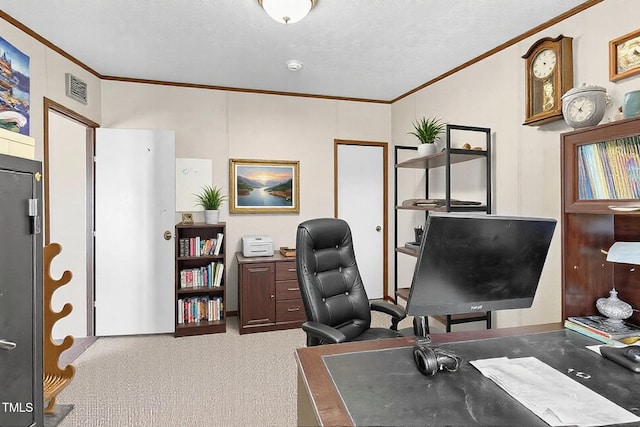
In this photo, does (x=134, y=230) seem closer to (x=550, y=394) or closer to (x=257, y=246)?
(x=257, y=246)

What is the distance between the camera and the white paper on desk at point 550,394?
0.96 meters

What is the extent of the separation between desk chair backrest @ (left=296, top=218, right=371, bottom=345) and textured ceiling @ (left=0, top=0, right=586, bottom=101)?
1536mm

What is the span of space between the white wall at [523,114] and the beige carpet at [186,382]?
6.82 ft

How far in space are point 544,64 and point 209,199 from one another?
329cm

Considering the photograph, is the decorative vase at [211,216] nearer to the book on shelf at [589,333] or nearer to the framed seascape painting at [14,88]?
the framed seascape painting at [14,88]

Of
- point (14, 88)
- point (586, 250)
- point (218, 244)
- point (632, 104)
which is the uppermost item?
point (14, 88)

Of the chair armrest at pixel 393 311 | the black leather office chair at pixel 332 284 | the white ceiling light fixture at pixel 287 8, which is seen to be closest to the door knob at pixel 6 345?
the black leather office chair at pixel 332 284

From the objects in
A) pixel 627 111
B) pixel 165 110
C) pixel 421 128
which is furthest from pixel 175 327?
pixel 627 111

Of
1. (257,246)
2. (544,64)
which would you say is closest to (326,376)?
(544,64)

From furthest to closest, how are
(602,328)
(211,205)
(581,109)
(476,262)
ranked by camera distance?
(211,205)
(581,109)
(602,328)
(476,262)

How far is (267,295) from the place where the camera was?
3.71 metres

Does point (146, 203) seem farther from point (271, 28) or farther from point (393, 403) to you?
point (393, 403)

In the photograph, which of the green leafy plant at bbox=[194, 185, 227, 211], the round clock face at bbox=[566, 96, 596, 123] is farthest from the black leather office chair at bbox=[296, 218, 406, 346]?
the green leafy plant at bbox=[194, 185, 227, 211]

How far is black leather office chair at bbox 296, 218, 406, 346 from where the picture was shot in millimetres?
2152
